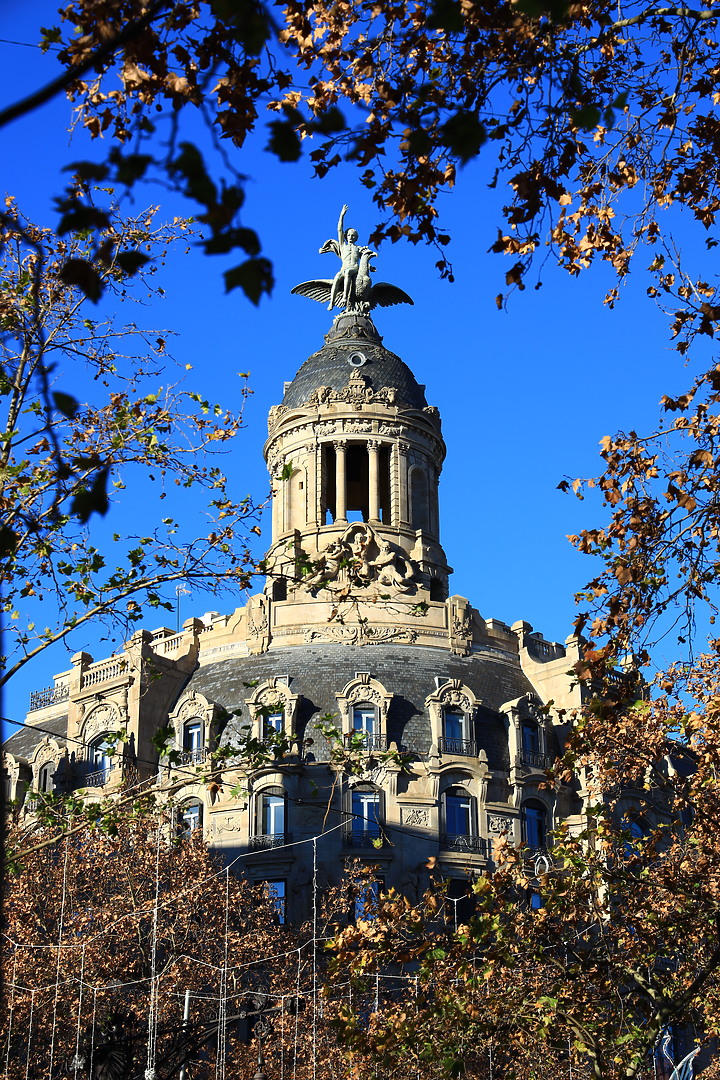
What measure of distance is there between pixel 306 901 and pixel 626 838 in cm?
2600

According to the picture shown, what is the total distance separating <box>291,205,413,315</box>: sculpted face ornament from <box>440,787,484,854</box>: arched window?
85.4 feet

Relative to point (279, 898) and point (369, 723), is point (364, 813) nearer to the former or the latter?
point (369, 723)

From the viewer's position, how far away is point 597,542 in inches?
614

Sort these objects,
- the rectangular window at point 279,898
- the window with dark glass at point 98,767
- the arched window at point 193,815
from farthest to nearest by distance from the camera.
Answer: the window with dark glass at point 98,767
the arched window at point 193,815
the rectangular window at point 279,898

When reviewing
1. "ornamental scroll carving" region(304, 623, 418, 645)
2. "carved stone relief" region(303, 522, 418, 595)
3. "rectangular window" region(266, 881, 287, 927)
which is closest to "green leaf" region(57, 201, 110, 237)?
"rectangular window" region(266, 881, 287, 927)

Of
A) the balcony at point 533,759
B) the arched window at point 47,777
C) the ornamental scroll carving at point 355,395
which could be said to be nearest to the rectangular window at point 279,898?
the balcony at point 533,759

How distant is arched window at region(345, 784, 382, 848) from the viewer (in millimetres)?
47250

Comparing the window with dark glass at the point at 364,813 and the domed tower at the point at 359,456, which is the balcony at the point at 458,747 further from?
the domed tower at the point at 359,456

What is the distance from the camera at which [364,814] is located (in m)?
47.8

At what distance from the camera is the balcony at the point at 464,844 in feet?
156

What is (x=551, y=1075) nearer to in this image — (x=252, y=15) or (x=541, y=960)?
(x=541, y=960)

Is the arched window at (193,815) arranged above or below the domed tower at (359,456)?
below

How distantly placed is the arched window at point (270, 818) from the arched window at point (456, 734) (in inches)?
231

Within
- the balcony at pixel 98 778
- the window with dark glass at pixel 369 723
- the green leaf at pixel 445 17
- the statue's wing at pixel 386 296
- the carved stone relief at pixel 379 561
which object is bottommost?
the green leaf at pixel 445 17
